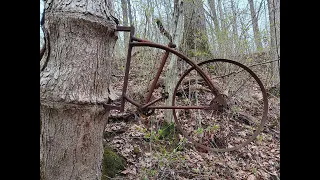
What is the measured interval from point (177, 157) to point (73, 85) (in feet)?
5.45

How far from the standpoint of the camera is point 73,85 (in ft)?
4.72

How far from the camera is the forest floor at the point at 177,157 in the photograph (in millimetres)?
2611

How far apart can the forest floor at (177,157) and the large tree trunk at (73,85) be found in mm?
1036

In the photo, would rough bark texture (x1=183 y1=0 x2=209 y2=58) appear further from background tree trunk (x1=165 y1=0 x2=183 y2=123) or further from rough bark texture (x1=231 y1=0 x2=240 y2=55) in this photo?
background tree trunk (x1=165 y1=0 x2=183 y2=123)

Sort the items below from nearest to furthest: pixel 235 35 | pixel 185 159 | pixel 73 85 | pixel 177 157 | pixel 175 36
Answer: pixel 73 85
pixel 177 157
pixel 185 159
pixel 175 36
pixel 235 35

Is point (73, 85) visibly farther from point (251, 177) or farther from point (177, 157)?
point (251, 177)

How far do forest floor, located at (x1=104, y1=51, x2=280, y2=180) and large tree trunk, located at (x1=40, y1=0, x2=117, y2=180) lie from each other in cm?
104

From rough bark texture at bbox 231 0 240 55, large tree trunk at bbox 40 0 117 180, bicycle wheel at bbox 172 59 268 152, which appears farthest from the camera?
rough bark texture at bbox 231 0 240 55

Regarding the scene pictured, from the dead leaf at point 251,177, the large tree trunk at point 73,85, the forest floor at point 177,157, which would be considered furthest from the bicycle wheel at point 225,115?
the large tree trunk at point 73,85

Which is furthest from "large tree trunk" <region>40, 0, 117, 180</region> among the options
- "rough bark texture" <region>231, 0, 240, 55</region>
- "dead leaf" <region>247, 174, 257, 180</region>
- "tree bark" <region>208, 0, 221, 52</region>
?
"rough bark texture" <region>231, 0, 240, 55</region>

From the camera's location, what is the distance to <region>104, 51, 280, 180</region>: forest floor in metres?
2.61

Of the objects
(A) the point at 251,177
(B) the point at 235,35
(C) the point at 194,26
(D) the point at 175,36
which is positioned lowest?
(A) the point at 251,177

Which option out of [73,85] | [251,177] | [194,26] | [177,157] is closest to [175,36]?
[194,26]
